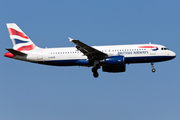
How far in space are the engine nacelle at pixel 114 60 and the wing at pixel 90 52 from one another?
897 millimetres

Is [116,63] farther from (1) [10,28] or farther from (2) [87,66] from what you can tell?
(1) [10,28]

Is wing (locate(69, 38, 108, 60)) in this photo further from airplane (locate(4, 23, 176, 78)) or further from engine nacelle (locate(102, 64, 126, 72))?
engine nacelle (locate(102, 64, 126, 72))

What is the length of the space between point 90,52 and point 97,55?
1268mm

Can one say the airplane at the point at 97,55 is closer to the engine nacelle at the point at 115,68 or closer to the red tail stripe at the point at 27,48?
the red tail stripe at the point at 27,48

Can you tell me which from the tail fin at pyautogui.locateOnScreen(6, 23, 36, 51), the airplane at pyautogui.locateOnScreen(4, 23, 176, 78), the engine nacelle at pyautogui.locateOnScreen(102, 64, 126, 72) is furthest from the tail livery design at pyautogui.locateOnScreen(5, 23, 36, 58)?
the engine nacelle at pyautogui.locateOnScreen(102, 64, 126, 72)

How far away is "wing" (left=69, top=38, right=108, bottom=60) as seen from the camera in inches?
1977

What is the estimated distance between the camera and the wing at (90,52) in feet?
165

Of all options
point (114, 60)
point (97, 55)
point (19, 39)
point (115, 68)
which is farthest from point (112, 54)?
point (19, 39)

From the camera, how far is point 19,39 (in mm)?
56344

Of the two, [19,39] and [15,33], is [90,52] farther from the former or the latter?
[15,33]

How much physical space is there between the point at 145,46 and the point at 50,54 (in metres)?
14.4

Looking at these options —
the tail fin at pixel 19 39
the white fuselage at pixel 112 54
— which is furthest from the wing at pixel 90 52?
the tail fin at pixel 19 39

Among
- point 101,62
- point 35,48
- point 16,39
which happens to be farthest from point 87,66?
point 16,39

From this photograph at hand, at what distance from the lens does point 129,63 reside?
53344 millimetres
